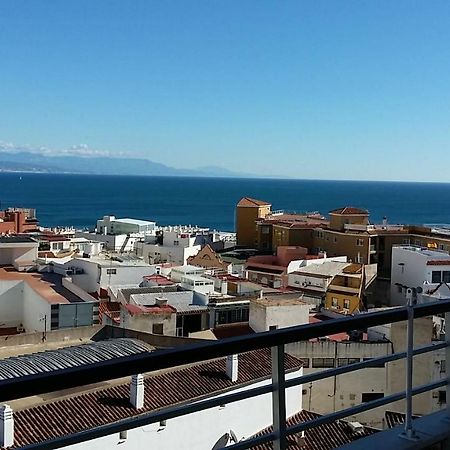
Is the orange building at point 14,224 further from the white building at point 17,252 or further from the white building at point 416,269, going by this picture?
the white building at point 416,269

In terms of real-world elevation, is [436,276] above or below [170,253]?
above

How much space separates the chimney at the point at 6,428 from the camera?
28.3 feet

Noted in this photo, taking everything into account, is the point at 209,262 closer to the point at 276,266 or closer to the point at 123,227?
the point at 276,266

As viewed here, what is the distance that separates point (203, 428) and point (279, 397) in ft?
29.5

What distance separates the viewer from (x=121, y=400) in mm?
10828

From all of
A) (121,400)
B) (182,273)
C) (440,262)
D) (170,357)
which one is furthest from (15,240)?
(170,357)

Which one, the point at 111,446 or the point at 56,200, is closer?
the point at 111,446

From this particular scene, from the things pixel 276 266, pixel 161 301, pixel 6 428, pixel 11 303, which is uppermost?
pixel 6 428

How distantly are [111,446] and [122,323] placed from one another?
9159mm

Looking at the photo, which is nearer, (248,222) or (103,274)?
(103,274)

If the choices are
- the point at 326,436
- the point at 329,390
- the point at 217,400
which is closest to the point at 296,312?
the point at 329,390

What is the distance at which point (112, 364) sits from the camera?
1465mm

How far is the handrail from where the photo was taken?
136 cm

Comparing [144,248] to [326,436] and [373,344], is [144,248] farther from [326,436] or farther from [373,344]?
[326,436]
